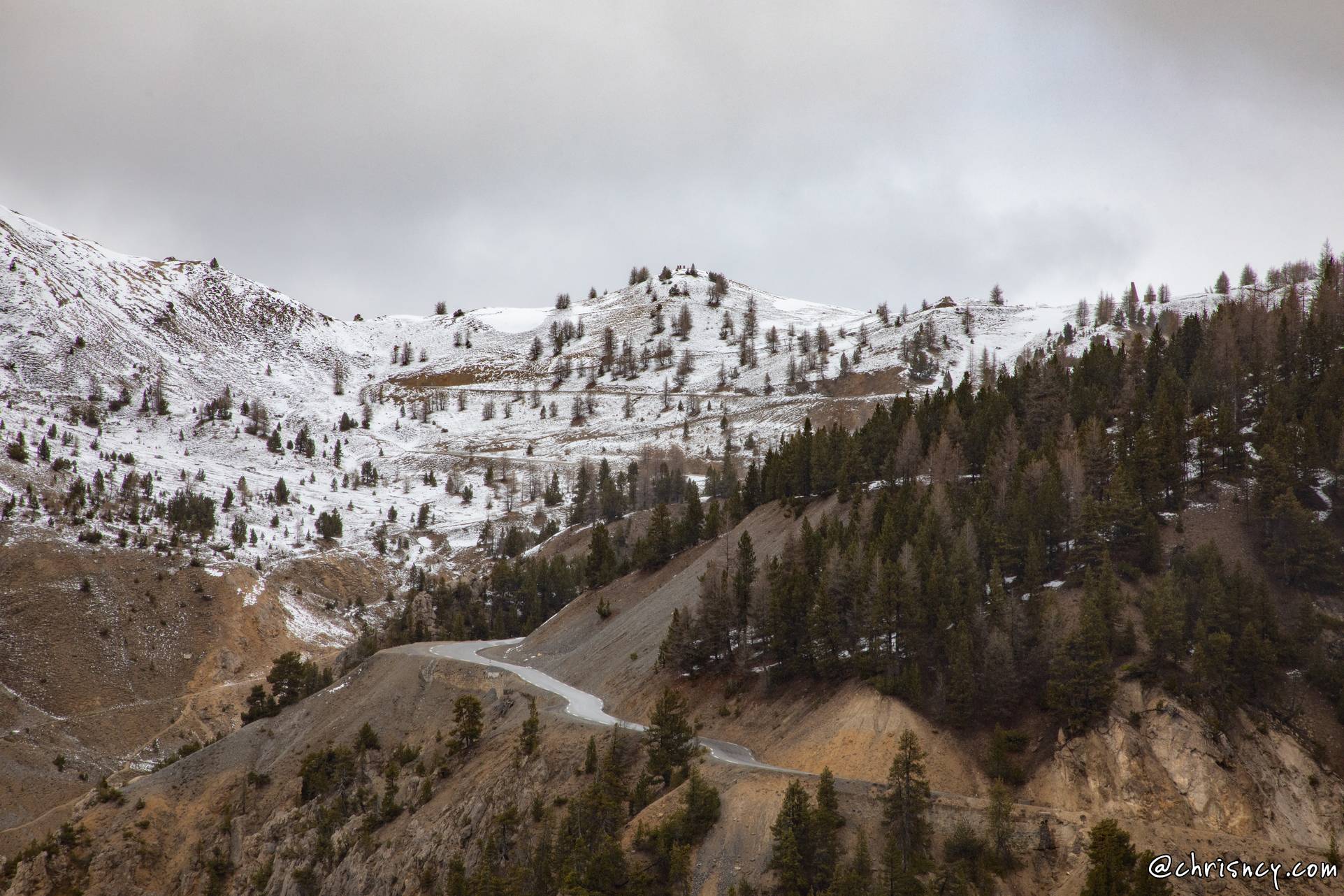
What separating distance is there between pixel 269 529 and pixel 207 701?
53.0 metres

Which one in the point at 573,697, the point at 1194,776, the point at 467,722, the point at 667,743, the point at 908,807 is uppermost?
the point at 908,807

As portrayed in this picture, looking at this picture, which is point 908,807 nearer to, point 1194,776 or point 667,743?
point 667,743

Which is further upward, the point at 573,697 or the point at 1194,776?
the point at 1194,776

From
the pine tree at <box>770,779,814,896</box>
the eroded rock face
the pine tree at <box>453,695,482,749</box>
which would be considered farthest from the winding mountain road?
the eroded rock face

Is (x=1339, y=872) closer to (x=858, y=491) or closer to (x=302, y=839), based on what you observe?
(x=858, y=491)

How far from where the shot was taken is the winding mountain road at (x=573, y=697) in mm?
49062

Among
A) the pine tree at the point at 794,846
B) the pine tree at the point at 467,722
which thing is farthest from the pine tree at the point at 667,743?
the pine tree at the point at 467,722

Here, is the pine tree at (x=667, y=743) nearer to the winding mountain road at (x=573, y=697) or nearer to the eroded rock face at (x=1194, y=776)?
the winding mountain road at (x=573, y=697)

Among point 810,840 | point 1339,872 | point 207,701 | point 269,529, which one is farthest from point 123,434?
point 1339,872

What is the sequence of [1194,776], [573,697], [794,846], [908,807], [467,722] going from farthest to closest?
[573,697]
[467,722]
[1194,776]
[908,807]
[794,846]

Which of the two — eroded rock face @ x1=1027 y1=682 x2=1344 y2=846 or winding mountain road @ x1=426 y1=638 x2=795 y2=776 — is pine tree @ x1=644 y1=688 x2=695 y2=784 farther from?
eroded rock face @ x1=1027 y1=682 x2=1344 y2=846

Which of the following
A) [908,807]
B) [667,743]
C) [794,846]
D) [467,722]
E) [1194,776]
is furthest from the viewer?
[467,722]

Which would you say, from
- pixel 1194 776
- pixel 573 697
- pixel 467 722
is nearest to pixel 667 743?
pixel 467 722

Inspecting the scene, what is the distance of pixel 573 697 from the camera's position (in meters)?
67.3
